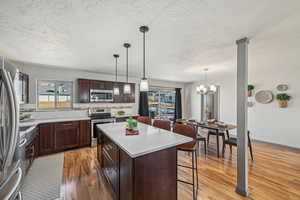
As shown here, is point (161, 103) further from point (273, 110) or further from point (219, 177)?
point (219, 177)

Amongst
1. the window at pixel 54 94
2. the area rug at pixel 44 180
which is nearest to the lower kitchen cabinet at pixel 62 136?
the area rug at pixel 44 180

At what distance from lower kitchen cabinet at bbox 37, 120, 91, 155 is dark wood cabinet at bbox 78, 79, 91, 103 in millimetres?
779

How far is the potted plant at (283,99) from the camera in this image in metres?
3.70

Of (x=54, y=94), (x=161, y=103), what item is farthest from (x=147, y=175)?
(x=161, y=103)

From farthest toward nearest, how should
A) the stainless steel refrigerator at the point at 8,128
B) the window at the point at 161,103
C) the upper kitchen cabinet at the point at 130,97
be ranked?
1. the window at the point at 161,103
2. the upper kitchen cabinet at the point at 130,97
3. the stainless steel refrigerator at the point at 8,128

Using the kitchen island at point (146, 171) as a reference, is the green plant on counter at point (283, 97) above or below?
above

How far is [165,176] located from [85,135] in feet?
10.5

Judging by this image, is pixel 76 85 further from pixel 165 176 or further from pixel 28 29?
pixel 165 176

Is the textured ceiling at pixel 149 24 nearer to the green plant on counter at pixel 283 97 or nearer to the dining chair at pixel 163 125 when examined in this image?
the dining chair at pixel 163 125

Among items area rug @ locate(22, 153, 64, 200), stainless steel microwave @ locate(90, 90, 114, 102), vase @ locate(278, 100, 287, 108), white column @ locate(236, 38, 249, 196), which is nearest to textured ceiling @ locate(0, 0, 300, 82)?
white column @ locate(236, 38, 249, 196)

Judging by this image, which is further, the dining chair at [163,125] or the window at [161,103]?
the window at [161,103]

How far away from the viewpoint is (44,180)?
90.0 inches

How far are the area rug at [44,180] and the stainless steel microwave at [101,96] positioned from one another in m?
1.97

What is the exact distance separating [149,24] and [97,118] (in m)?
3.33
